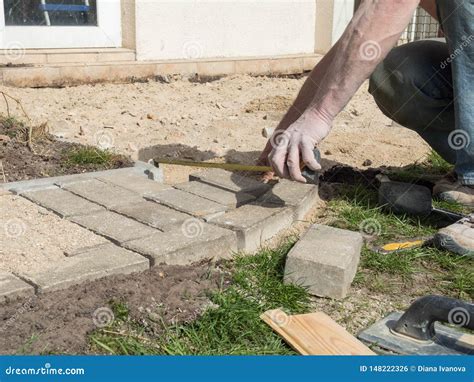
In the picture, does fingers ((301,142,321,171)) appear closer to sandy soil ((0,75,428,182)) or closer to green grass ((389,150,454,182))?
green grass ((389,150,454,182))

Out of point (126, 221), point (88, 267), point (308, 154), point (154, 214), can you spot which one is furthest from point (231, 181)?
point (88, 267)

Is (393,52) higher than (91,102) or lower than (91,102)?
higher

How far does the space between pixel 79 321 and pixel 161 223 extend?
92 centimetres

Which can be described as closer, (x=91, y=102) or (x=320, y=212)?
(x=320, y=212)

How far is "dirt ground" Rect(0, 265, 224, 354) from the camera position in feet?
6.68

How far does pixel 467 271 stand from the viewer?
2.83 meters

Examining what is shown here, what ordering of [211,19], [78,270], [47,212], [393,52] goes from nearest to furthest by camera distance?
[78,270]
[47,212]
[393,52]
[211,19]

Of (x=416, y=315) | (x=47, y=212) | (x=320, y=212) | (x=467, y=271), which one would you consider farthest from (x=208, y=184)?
(x=416, y=315)

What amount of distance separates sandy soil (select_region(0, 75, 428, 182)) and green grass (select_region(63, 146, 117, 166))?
419 mm

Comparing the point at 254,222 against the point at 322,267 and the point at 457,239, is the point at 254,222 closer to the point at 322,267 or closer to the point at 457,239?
the point at 322,267

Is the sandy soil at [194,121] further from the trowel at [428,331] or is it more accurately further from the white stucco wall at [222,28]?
the trowel at [428,331]

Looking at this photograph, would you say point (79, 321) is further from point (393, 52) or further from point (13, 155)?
point (393, 52)

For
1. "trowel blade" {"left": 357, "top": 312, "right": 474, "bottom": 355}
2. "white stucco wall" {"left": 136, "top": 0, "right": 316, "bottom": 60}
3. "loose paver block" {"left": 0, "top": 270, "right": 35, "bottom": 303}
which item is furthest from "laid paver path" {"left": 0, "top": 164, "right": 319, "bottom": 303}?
"white stucco wall" {"left": 136, "top": 0, "right": 316, "bottom": 60}

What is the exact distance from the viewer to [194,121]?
5.28 meters
